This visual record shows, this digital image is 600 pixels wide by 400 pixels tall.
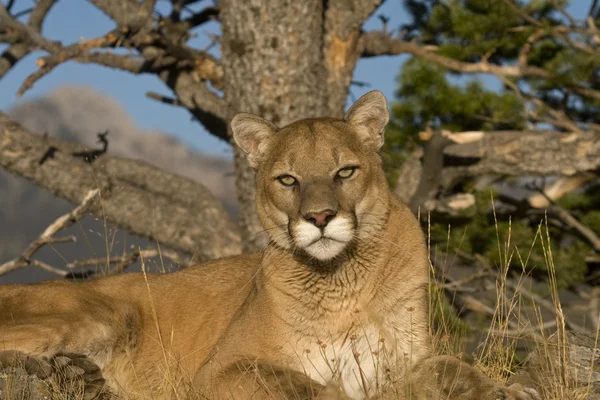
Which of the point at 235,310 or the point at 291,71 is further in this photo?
the point at 291,71

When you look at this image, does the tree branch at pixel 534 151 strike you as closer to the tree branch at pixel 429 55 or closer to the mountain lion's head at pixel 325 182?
the tree branch at pixel 429 55

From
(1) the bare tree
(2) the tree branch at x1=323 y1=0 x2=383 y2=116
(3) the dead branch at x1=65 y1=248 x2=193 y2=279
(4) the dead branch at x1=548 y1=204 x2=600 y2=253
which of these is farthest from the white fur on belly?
(4) the dead branch at x1=548 y1=204 x2=600 y2=253

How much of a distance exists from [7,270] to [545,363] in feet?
18.4

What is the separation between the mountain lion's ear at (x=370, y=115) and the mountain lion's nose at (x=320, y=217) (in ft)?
2.67

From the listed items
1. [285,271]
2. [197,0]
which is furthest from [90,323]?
[197,0]

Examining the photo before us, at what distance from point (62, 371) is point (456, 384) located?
2.15 meters

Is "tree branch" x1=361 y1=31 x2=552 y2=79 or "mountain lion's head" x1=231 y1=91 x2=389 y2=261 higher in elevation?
"mountain lion's head" x1=231 y1=91 x2=389 y2=261

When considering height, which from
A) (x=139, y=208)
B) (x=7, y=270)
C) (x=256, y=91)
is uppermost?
(x=256, y=91)

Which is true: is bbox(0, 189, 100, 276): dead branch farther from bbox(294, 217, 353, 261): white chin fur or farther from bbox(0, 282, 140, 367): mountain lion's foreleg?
bbox(294, 217, 353, 261): white chin fur

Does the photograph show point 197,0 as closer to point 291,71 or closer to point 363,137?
point 291,71

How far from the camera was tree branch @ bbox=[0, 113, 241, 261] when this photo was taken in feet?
36.9

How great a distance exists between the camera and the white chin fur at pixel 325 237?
4.43 m

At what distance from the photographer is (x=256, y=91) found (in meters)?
10.1

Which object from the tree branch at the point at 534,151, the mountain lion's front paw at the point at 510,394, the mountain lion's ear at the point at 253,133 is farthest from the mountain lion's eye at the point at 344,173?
the tree branch at the point at 534,151
